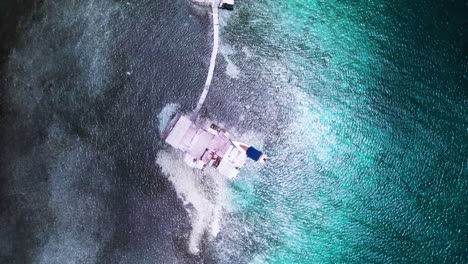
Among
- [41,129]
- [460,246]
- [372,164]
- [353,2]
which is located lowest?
[41,129]

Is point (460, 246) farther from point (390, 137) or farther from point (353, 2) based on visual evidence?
point (353, 2)

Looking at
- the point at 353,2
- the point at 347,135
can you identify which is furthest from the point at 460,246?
the point at 353,2

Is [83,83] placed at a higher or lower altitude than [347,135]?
lower

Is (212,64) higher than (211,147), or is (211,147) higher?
(212,64)

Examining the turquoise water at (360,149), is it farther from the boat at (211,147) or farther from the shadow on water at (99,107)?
the shadow on water at (99,107)

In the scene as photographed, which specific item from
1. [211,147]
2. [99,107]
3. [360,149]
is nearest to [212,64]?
[211,147]

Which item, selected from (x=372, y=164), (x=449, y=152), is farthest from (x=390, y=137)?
(x=449, y=152)

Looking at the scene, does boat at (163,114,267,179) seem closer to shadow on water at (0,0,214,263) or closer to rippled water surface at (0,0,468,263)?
rippled water surface at (0,0,468,263)

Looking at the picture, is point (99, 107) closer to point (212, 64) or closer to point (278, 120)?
point (212, 64)
